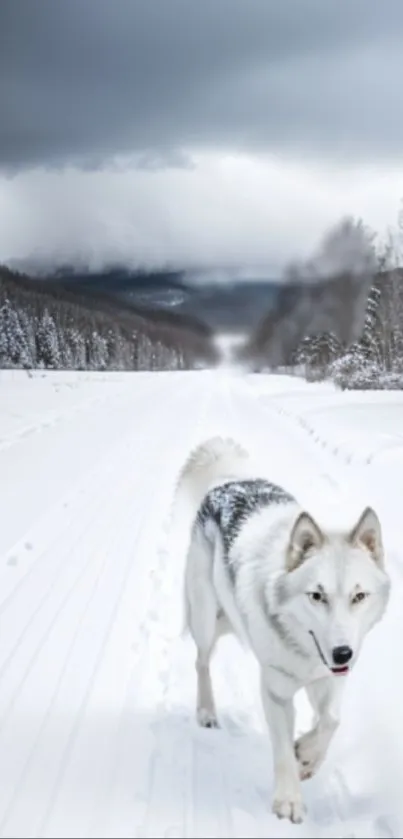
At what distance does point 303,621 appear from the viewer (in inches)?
124

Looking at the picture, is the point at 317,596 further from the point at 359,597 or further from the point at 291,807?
the point at 291,807

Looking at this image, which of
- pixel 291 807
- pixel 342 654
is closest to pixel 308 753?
pixel 291 807

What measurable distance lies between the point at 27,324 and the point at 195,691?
97715mm

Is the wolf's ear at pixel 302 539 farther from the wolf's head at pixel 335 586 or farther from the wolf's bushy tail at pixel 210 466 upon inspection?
the wolf's bushy tail at pixel 210 466

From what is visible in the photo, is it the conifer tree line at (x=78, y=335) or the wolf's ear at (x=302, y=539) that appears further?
the conifer tree line at (x=78, y=335)

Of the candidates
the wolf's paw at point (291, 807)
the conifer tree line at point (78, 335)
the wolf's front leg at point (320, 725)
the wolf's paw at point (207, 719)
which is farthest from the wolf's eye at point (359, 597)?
the conifer tree line at point (78, 335)

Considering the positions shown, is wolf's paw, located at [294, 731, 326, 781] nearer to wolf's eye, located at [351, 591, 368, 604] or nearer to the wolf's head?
the wolf's head

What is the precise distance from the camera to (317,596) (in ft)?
10.2

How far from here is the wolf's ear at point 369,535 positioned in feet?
10.8

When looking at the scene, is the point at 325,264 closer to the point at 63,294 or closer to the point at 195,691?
the point at 195,691

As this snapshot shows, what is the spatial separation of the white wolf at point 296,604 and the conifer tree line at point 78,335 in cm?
7628

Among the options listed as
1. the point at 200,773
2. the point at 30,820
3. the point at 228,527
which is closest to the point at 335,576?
the point at 228,527

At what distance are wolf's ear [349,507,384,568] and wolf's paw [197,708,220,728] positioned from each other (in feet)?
5.20

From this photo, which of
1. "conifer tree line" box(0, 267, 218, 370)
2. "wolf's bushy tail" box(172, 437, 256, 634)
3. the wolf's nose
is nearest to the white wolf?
the wolf's nose
